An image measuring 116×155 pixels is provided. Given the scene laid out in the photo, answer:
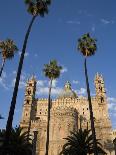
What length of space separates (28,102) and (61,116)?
15.8m

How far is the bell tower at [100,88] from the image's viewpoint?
82162 mm

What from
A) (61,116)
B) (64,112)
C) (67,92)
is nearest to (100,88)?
(67,92)

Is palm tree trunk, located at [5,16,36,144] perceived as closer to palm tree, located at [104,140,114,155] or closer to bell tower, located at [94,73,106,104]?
palm tree, located at [104,140,114,155]

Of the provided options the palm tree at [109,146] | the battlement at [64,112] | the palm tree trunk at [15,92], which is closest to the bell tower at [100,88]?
the battlement at [64,112]

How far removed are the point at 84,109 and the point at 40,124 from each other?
16.0 m

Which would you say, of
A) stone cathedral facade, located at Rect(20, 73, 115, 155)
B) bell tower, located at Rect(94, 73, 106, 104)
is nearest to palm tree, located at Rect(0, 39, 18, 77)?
stone cathedral facade, located at Rect(20, 73, 115, 155)

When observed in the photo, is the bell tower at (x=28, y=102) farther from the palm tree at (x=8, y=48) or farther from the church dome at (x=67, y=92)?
the palm tree at (x=8, y=48)

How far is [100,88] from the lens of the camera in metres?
84.7

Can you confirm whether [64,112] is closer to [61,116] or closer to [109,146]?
[61,116]

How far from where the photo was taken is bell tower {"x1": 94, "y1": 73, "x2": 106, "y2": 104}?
8216 centimetres

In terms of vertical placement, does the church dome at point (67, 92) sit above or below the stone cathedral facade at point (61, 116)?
above

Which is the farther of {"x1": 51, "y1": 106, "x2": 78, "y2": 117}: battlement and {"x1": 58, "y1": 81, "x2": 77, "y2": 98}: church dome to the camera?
{"x1": 58, "y1": 81, "x2": 77, "y2": 98}: church dome

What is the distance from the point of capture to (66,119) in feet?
242

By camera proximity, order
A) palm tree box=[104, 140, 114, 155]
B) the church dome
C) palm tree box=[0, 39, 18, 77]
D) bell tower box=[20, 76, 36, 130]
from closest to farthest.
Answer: palm tree box=[0, 39, 18, 77] < palm tree box=[104, 140, 114, 155] < bell tower box=[20, 76, 36, 130] < the church dome
